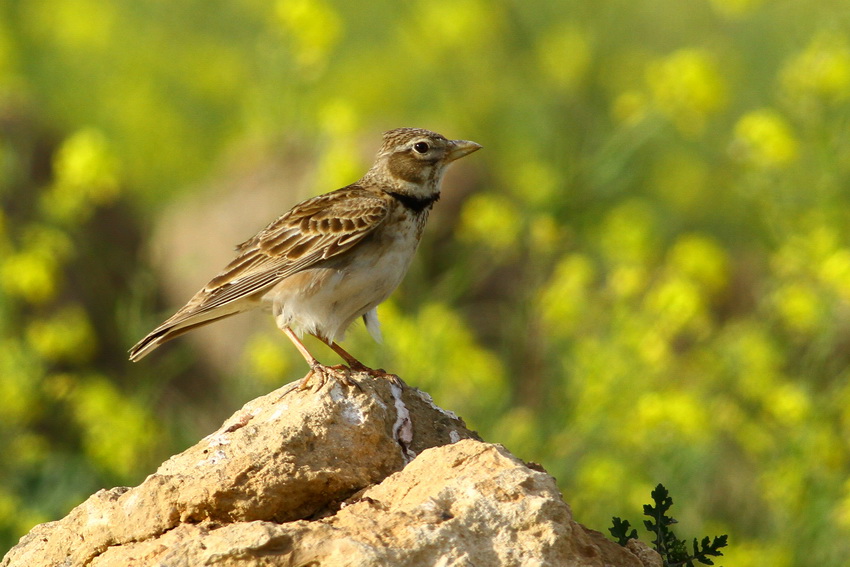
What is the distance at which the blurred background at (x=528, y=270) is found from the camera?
9094mm

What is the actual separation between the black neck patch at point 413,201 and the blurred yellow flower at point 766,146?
421 cm

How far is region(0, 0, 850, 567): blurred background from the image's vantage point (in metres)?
9.09

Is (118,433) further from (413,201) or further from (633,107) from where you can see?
(633,107)

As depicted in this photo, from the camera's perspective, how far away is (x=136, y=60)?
1841 cm

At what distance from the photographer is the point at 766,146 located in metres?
10.5

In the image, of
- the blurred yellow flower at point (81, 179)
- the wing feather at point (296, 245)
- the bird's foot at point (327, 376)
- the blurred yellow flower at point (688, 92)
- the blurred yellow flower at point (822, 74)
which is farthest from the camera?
the blurred yellow flower at point (688, 92)

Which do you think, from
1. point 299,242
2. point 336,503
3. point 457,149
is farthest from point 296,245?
point 336,503

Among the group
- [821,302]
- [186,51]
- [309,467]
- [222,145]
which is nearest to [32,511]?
[309,467]

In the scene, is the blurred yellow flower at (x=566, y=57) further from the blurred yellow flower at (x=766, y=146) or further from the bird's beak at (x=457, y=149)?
the bird's beak at (x=457, y=149)

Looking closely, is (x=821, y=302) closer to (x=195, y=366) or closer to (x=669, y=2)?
(x=195, y=366)

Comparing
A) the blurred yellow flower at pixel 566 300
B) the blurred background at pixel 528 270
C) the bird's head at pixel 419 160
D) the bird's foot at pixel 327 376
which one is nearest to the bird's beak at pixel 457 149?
the bird's head at pixel 419 160

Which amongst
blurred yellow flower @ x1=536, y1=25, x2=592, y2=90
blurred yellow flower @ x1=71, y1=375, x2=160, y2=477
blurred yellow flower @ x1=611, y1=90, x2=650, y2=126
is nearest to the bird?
blurred yellow flower @ x1=71, y1=375, x2=160, y2=477

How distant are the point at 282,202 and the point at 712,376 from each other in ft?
17.6

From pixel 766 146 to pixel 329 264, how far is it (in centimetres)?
511
